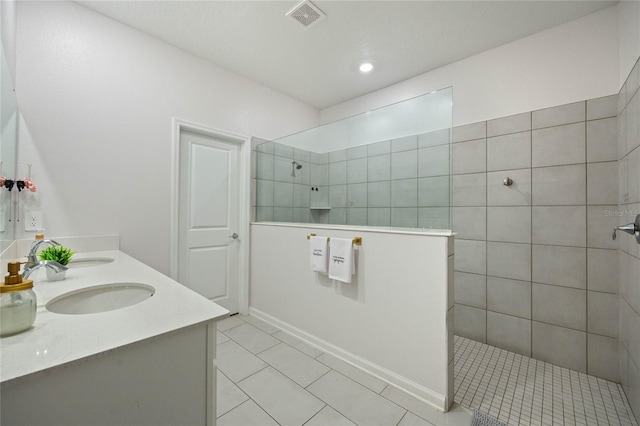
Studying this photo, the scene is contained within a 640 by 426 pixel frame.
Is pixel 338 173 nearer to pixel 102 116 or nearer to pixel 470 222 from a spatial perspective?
pixel 470 222

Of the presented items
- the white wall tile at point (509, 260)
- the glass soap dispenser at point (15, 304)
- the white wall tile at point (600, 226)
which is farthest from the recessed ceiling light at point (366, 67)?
the glass soap dispenser at point (15, 304)

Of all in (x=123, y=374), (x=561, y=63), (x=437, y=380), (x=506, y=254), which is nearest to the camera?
(x=123, y=374)

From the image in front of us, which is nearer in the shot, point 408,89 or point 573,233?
point 573,233

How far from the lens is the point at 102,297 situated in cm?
117

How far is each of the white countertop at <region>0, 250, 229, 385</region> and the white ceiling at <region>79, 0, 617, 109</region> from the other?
196cm

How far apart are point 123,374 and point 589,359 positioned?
2733 millimetres

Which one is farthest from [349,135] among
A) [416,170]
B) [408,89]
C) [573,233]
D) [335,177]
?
[573,233]

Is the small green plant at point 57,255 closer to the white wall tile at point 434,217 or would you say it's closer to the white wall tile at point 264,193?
the white wall tile at point 264,193

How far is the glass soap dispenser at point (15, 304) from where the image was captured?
649 millimetres

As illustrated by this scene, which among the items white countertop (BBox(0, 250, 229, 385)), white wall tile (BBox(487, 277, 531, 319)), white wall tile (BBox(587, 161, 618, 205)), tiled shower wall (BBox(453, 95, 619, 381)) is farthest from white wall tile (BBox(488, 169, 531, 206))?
white countertop (BBox(0, 250, 229, 385))

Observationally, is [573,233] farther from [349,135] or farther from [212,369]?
[212,369]

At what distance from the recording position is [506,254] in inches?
85.5

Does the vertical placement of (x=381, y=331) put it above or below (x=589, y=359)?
above

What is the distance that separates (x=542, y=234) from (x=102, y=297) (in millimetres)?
2828
